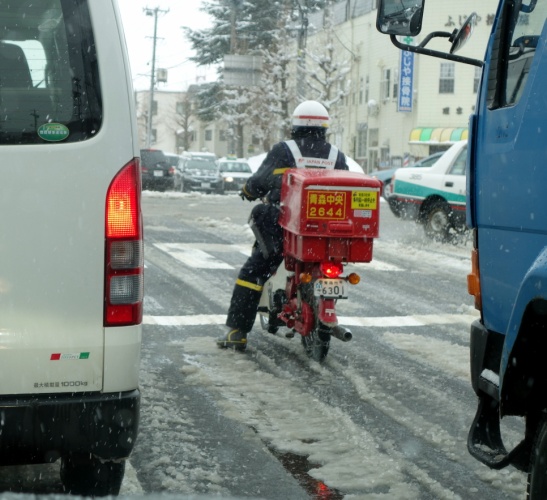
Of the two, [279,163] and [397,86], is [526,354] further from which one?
[397,86]

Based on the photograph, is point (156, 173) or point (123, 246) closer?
point (123, 246)

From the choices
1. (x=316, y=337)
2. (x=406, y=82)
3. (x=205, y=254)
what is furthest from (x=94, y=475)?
(x=406, y=82)

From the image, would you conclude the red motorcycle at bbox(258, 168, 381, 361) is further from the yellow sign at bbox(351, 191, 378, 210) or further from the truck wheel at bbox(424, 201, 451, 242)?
the truck wheel at bbox(424, 201, 451, 242)

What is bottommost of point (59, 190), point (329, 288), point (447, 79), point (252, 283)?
point (252, 283)

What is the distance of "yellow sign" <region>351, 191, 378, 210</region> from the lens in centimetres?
686

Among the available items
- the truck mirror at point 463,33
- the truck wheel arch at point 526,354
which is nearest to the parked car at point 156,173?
the truck mirror at point 463,33

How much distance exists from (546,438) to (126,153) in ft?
5.66

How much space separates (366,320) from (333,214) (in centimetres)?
263

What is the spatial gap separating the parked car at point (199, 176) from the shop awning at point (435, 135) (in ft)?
36.9

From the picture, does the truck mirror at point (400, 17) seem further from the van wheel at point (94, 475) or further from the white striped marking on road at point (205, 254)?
the white striped marking on road at point (205, 254)

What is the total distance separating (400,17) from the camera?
3.92 m

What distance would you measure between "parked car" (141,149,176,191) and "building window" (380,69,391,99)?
17000mm

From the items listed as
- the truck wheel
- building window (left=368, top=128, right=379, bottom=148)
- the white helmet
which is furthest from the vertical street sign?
the white helmet

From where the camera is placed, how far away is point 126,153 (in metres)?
3.59
